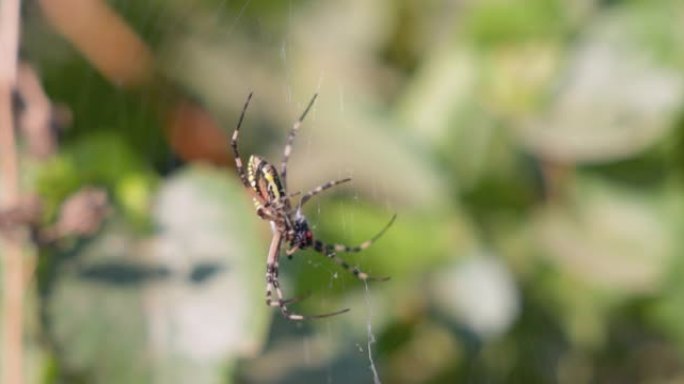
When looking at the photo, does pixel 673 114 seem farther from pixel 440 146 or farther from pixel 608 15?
pixel 440 146

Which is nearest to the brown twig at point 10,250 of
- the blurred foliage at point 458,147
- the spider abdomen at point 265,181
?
the blurred foliage at point 458,147

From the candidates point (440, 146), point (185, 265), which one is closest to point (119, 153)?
point (185, 265)

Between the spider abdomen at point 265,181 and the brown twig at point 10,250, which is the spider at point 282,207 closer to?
the spider abdomen at point 265,181

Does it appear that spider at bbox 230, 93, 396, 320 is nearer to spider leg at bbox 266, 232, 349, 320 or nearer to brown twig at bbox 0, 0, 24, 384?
spider leg at bbox 266, 232, 349, 320

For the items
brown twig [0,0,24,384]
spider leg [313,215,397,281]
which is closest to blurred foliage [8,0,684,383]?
spider leg [313,215,397,281]

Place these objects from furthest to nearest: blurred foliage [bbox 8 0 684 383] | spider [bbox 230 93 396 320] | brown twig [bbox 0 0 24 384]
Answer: blurred foliage [bbox 8 0 684 383]
spider [bbox 230 93 396 320]
brown twig [bbox 0 0 24 384]

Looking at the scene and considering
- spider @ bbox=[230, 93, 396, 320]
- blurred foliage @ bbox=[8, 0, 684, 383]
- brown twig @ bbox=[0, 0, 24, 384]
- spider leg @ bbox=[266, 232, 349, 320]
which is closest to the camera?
brown twig @ bbox=[0, 0, 24, 384]

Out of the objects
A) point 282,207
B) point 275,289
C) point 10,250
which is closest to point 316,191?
point 282,207
